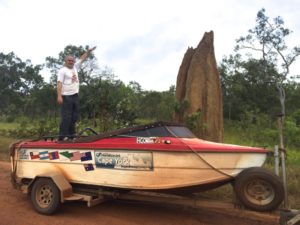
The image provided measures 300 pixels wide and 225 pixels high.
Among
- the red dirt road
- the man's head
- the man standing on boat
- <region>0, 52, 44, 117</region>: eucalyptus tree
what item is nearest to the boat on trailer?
the red dirt road

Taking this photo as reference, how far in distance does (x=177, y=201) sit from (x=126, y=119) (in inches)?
326

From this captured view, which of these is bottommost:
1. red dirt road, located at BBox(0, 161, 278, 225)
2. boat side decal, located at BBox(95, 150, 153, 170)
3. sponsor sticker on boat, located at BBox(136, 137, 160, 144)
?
red dirt road, located at BBox(0, 161, 278, 225)

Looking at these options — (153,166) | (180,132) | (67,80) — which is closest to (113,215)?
(153,166)

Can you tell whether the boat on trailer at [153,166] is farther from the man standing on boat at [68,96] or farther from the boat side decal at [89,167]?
the man standing on boat at [68,96]

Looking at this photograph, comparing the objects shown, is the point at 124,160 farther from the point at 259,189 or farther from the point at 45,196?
the point at 259,189

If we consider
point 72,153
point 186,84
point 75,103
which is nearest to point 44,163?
point 72,153

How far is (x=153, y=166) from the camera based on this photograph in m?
5.14

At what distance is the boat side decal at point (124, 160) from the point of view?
17.0ft

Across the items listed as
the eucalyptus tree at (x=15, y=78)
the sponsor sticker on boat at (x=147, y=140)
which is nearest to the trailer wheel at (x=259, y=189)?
the sponsor sticker on boat at (x=147, y=140)

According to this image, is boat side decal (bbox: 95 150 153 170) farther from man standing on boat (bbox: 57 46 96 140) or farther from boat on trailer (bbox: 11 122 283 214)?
man standing on boat (bbox: 57 46 96 140)

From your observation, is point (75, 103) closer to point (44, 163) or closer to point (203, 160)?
point (44, 163)

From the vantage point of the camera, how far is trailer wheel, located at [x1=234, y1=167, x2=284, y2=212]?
4711 millimetres

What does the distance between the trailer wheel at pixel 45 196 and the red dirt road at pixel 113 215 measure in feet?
0.38

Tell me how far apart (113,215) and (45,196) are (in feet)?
3.91
